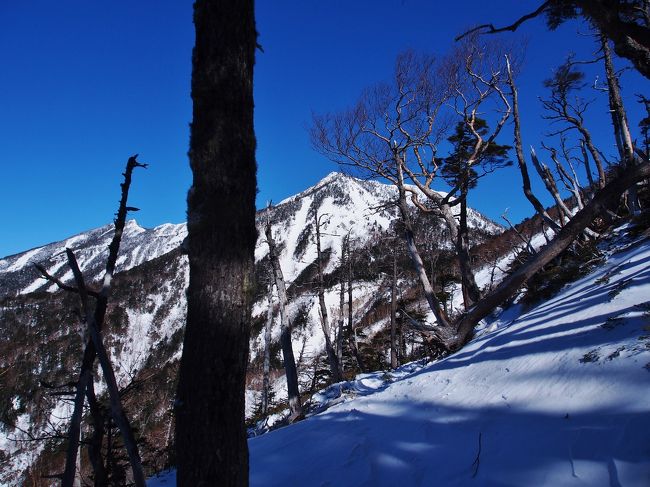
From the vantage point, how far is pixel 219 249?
1945 mm

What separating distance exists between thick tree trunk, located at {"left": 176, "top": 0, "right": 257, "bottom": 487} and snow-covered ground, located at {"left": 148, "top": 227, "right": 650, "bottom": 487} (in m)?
1.30

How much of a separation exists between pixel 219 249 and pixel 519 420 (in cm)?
212

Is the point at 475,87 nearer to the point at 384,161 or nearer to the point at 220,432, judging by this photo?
the point at 384,161

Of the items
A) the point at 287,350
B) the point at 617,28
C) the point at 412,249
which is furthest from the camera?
Result: the point at 287,350

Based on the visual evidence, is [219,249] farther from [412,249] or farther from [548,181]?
[548,181]

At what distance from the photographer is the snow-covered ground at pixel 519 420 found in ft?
6.17

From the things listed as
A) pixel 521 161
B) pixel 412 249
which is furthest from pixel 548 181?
pixel 412 249

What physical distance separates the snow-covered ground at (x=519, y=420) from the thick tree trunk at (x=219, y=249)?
51.0 inches

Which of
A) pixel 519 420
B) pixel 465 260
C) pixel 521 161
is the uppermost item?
pixel 521 161

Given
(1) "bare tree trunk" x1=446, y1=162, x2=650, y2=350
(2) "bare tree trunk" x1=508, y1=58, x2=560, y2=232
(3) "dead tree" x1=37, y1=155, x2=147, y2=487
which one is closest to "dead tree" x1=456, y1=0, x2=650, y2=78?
(1) "bare tree trunk" x1=446, y1=162, x2=650, y2=350

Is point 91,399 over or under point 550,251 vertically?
under

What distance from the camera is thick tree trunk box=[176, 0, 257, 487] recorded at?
1.77 metres

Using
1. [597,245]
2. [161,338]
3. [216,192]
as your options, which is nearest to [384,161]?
[597,245]

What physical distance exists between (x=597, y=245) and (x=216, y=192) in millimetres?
7961
